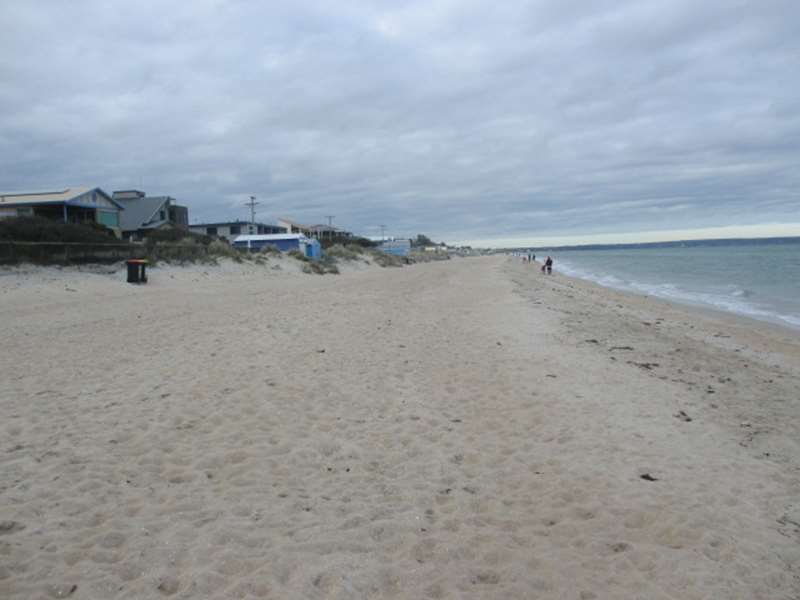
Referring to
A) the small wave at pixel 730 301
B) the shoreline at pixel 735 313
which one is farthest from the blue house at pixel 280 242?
the shoreline at pixel 735 313

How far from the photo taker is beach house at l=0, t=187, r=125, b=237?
38.8 m

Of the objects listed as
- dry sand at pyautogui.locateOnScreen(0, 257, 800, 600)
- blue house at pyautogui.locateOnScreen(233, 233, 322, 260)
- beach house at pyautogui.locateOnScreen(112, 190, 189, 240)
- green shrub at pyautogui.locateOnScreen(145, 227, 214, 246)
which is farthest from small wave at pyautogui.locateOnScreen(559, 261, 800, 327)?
beach house at pyautogui.locateOnScreen(112, 190, 189, 240)

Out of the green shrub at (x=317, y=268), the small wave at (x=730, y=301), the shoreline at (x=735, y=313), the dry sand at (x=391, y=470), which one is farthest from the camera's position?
the green shrub at (x=317, y=268)

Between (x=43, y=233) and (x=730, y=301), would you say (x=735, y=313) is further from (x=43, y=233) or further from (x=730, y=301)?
(x=43, y=233)

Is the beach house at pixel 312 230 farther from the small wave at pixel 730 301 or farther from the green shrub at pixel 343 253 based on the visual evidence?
the small wave at pixel 730 301

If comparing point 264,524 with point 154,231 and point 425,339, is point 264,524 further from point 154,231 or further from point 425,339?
point 154,231

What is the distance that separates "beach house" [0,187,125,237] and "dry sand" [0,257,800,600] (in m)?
35.3

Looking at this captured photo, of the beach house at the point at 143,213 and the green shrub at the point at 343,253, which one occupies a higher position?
the beach house at the point at 143,213

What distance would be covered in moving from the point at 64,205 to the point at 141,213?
47.9 feet

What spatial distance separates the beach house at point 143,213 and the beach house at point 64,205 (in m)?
5.54

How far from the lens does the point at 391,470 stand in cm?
473

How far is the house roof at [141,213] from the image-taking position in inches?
2036

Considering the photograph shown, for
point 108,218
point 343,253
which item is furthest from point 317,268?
point 108,218

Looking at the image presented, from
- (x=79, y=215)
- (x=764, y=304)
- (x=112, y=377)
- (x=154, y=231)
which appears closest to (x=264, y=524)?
(x=112, y=377)
